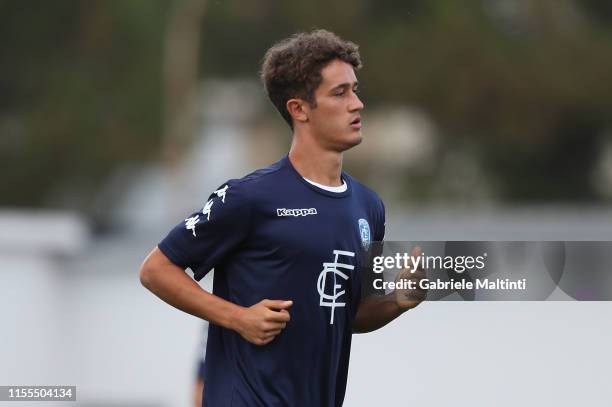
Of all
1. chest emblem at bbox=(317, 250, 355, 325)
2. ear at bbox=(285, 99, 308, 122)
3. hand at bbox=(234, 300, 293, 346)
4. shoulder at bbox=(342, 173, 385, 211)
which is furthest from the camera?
shoulder at bbox=(342, 173, 385, 211)

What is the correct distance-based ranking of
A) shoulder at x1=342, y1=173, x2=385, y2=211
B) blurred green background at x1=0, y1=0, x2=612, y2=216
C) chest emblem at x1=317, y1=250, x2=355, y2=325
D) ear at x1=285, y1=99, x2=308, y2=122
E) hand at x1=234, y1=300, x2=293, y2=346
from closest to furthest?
hand at x1=234, y1=300, x2=293, y2=346 < chest emblem at x1=317, y1=250, x2=355, y2=325 < ear at x1=285, y1=99, x2=308, y2=122 < shoulder at x1=342, y1=173, x2=385, y2=211 < blurred green background at x1=0, y1=0, x2=612, y2=216

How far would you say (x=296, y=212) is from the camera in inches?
A: 192

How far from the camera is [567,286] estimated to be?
563 centimetres

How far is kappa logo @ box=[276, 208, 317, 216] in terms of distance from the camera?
16.0ft

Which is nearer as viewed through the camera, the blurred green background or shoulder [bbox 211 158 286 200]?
shoulder [bbox 211 158 286 200]

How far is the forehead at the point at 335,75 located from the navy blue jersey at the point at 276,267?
1.10 feet

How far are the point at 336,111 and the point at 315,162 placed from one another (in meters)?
0.20

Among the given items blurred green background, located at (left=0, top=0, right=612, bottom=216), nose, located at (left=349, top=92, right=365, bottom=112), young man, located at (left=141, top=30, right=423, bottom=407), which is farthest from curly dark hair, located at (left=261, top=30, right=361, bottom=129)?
blurred green background, located at (left=0, top=0, right=612, bottom=216)

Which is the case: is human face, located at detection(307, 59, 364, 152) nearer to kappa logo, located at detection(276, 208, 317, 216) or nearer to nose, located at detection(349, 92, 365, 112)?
nose, located at detection(349, 92, 365, 112)

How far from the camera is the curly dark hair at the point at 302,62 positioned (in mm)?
4996

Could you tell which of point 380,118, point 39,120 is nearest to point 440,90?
point 380,118

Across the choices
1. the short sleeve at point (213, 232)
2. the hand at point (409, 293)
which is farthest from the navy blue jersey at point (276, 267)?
the hand at point (409, 293)

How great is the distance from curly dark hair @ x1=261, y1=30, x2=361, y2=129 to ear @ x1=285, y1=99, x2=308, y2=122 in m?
0.02

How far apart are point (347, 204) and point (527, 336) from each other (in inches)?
83.3
